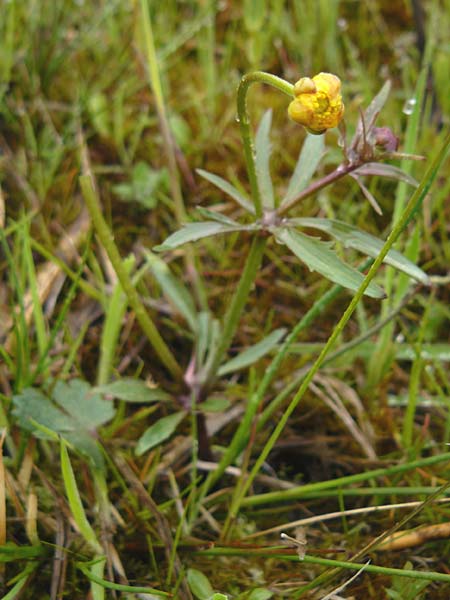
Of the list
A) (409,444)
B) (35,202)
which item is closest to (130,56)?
(35,202)

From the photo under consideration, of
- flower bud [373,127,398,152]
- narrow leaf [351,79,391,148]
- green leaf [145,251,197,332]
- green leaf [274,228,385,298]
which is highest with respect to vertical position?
narrow leaf [351,79,391,148]

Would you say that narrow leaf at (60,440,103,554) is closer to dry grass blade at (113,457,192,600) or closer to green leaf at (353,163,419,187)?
dry grass blade at (113,457,192,600)

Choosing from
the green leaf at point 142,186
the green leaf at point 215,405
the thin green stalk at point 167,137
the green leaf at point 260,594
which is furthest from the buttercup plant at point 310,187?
the green leaf at point 142,186

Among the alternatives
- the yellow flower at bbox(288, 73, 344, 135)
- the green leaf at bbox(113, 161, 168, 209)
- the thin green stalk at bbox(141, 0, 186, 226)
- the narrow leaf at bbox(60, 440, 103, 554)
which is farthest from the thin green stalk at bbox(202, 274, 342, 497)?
the green leaf at bbox(113, 161, 168, 209)

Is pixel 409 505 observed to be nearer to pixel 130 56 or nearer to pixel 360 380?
pixel 360 380

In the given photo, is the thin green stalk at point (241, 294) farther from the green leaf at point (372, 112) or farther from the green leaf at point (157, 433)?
the green leaf at point (372, 112)

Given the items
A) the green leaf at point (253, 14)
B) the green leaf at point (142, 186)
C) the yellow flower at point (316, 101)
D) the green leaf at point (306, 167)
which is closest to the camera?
the yellow flower at point (316, 101)

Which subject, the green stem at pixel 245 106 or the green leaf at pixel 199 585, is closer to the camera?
the green stem at pixel 245 106
